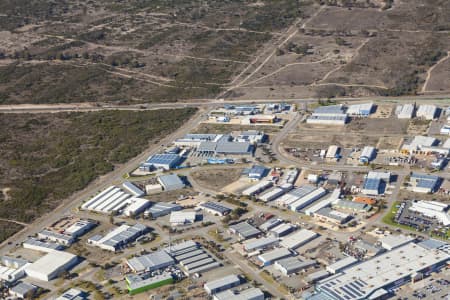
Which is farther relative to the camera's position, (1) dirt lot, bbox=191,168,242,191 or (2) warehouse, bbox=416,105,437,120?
(2) warehouse, bbox=416,105,437,120

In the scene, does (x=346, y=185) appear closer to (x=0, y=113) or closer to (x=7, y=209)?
(x=7, y=209)

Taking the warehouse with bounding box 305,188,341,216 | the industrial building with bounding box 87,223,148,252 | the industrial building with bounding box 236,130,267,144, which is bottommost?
the industrial building with bounding box 87,223,148,252

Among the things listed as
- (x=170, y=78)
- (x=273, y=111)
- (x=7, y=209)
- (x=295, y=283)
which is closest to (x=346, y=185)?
(x=295, y=283)

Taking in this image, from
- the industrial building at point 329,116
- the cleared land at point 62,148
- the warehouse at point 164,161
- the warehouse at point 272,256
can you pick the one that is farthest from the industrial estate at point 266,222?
the cleared land at point 62,148

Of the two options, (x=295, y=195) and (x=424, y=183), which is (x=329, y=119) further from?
(x=295, y=195)

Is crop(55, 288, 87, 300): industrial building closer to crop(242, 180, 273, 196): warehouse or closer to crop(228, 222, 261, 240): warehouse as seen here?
crop(228, 222, 261, 240): warehouse

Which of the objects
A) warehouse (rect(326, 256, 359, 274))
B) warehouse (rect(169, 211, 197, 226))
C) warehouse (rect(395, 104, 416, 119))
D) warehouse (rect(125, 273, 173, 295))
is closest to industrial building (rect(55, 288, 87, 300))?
warehouse (rect(125, 273, 173, 295))

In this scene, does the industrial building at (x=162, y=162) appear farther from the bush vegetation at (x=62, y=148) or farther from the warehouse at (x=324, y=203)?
the warehouse at (x=324, y=203)
